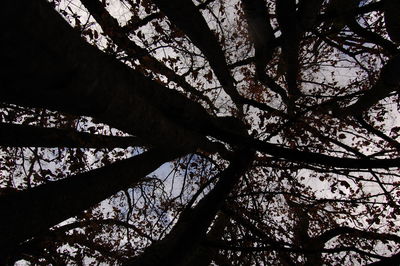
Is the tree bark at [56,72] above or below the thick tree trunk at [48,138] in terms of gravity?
below

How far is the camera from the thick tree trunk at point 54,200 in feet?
7.68

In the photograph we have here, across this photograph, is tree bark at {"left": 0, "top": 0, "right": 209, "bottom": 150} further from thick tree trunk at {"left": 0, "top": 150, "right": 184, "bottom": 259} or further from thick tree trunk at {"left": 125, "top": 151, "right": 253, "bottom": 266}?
thick tree trunk at {"left": 125, "top": 151, "right": 253, "bottom": 266}

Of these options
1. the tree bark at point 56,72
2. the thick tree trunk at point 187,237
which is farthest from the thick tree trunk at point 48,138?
the tree bark at point 56,72

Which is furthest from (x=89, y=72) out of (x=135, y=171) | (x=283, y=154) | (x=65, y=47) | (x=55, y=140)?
(x=55, y=140)

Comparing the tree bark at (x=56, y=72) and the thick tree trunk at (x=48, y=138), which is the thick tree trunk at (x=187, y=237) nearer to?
the tree bark at (x=56, y=72)

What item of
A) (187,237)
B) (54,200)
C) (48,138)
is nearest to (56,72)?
(54,200)

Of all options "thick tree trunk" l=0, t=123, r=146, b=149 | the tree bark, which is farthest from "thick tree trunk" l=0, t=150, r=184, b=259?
→ the tree bark

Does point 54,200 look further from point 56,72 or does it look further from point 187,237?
point 56,72

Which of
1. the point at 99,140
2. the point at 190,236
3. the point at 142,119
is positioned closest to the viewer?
the point at 142,119

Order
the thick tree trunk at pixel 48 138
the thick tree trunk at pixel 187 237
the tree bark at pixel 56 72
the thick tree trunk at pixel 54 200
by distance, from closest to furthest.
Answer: the tree bark at pixel 56 72 → the thick tree trunk at pixel 54 200 → the thick tree trunk at pixel 187 237 → the thick tree trunk at pixel 48 138

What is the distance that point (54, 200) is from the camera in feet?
8.77

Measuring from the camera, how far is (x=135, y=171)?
372 cm

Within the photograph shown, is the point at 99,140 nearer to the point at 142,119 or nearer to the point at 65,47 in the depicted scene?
the point at 142,119

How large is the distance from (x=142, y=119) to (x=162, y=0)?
2122 millimetres
